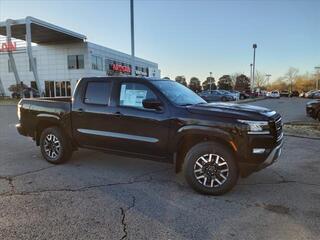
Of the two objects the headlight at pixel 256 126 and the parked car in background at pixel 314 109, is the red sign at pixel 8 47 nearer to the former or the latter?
the parked car in background at pixel 314 109

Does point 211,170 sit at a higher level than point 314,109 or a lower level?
lower

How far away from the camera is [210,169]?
17.4ft

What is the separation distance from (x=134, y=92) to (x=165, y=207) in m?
2.27

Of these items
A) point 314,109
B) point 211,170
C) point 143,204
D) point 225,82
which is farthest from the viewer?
point 225,82

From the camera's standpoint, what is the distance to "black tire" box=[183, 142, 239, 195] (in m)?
5.21

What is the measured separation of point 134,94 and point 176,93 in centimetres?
76

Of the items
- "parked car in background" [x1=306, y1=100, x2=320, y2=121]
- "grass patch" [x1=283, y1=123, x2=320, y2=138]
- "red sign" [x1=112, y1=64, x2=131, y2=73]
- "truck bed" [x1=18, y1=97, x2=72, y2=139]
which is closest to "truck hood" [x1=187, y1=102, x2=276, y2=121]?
"truck bed" [x1=18, y1=97, x2=72, y2=139]

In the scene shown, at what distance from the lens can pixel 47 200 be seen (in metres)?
5.02

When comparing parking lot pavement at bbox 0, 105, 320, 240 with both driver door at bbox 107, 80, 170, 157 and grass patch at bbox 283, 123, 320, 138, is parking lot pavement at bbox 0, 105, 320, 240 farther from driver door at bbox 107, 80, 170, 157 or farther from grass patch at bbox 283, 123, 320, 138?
grass patch at bbox 283, 123, 320, 138

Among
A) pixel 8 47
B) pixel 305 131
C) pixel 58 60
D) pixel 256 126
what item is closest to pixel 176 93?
pixel 256 126

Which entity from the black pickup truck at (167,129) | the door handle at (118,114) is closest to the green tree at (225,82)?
the black pickup truck at (167,129)

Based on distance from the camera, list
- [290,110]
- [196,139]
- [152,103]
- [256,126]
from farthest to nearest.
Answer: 1. [290,110]
2. [152,103]
3. [196,139]
4. [256,126]

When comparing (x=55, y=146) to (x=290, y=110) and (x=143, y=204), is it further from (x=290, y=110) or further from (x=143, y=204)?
(x=290, y=110)

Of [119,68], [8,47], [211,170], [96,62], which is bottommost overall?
[211,170]
